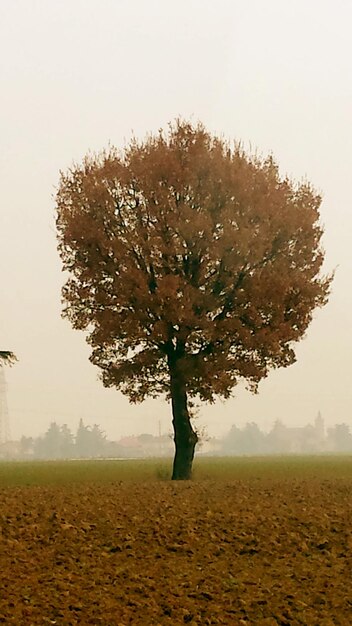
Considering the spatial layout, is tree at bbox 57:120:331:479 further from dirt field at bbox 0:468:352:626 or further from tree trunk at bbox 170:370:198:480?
dirt field at bbox 0:468:352:626

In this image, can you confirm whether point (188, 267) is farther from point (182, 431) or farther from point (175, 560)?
point (175, 560)

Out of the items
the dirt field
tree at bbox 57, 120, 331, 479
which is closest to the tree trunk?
tree at bbox 57, 120, 331, 479

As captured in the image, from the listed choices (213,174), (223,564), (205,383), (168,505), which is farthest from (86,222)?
(223,564)

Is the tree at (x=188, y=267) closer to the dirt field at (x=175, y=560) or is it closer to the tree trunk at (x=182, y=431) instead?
the tree trunk at (x=182, y=431)

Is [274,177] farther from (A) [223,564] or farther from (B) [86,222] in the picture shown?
(A) [223,564]

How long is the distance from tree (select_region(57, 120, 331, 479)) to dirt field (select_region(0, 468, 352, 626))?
448 inches

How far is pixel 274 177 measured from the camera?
4078 centimetres

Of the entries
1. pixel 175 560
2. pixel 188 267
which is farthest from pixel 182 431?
pixel 175 560

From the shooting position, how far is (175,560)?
18422 millimetres

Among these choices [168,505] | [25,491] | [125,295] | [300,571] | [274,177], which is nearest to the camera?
[300,571]

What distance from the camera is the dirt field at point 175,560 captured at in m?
14.9

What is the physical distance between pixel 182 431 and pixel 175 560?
70.8 feet

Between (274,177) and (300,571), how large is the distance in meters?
26.4

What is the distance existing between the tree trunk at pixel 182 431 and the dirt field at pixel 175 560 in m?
11.8
